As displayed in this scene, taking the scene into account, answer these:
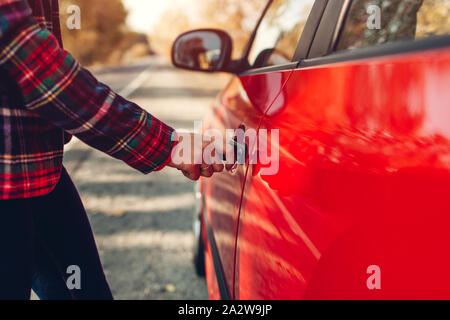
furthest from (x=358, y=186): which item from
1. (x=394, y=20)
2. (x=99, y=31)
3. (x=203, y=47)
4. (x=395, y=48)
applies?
(x=99, y=31)

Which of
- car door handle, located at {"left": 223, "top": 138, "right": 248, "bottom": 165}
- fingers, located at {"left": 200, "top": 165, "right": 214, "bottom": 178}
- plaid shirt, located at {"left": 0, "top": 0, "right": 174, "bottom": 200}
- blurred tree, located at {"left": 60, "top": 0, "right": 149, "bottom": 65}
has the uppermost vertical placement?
blurred tree, located at {"left": 60, "top": 0, "right": 149, "bottom": 65}

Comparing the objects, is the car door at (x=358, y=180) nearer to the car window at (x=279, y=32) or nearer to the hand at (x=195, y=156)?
the hand at (x=195, y=156)

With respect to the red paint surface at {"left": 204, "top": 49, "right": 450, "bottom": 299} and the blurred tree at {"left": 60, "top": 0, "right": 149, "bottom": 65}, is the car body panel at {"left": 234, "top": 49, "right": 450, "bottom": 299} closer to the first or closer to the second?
the red paint surface at {"left": 204, "top": 49, "right": 450, "bottom": 299}

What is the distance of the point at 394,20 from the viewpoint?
64.3 inches

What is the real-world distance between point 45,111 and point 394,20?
1518 millimetres

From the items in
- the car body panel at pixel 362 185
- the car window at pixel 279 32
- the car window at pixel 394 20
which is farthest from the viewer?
the car window at pixel 279 32

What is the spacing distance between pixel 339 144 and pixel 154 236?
2582mm

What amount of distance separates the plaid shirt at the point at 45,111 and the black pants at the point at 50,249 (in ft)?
0.30

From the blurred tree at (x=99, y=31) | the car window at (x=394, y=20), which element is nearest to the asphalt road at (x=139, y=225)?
the car window at (x=394, y=20)

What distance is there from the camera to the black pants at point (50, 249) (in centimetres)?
98

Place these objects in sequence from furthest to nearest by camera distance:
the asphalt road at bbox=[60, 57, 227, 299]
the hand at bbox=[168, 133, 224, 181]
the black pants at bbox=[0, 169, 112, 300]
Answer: the asphalt road at bbox=[60, 57, 227, 299], the hand at bbox=[168, 133, 224, 181], the black pants at bbox=[0, 169, 112, 300]

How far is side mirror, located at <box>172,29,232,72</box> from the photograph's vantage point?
2.06 meters

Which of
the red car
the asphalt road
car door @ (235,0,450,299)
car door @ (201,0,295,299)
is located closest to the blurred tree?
the asphalt road
